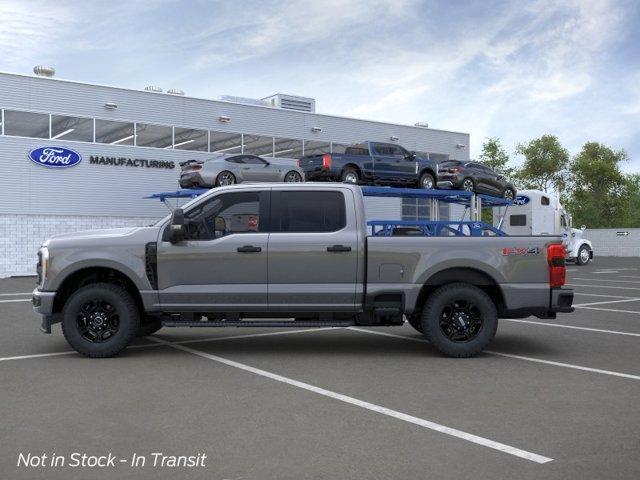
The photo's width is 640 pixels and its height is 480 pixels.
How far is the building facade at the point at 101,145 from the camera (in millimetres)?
27844

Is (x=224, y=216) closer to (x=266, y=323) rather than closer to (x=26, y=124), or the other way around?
(x=266, y=323)

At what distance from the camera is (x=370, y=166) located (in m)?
20.8

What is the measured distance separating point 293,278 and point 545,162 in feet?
231

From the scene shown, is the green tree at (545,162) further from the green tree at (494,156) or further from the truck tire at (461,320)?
the truck tire at (461,320)

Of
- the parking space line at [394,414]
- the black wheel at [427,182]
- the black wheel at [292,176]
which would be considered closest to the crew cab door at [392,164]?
the black wheel at [427,182]

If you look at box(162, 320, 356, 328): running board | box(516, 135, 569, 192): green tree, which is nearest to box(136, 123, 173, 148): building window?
box(162, 320, 356, 328): running board

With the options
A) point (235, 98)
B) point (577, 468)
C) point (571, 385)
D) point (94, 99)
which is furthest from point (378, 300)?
point (235, 98)

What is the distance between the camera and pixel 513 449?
477 centimetres

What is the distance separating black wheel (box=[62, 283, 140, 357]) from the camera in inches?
326

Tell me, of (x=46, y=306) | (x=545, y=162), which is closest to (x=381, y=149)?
(x=46, y=306)

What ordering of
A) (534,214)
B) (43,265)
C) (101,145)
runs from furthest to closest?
1. (534,214)
2. (101,145)
3. (43,265)

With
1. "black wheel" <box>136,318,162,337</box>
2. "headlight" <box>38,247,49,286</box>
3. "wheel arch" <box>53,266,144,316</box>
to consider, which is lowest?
"black wheel" <box>136,318,162,337</box>

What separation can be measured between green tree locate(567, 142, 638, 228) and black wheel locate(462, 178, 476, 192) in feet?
177

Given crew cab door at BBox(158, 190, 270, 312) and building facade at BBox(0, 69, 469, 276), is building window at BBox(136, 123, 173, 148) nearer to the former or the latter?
building facade at BBox(0, 69, 469, 276)
